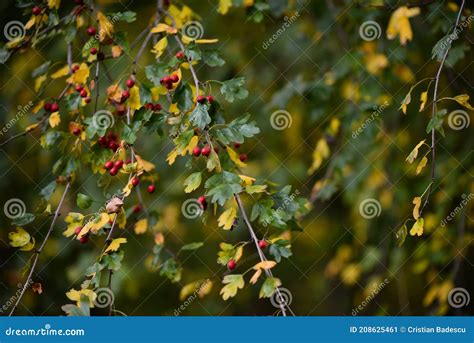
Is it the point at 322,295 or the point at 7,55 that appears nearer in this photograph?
the point at 7,55

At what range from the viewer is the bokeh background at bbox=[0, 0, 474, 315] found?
276 cm

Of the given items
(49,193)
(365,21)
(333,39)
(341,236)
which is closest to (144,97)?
(49,193)

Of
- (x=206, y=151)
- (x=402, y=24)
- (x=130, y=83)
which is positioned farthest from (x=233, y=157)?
(x=402, y=24)

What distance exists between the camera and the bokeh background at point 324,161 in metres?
2.76

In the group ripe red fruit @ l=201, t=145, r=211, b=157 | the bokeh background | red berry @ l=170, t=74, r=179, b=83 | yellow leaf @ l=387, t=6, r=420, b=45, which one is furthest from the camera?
the bokeh background

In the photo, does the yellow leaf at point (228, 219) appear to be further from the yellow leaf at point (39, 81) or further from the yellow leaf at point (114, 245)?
the yellow leaf at point (39, 81)

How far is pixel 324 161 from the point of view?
3238mm

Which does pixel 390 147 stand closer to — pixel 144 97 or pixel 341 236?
pixel 341 236

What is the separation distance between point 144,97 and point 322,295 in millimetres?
2519

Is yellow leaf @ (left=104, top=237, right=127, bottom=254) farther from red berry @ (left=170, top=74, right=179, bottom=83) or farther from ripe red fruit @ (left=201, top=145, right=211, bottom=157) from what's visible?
red berry @ (left=170, top=74, right=179, bottom=83)

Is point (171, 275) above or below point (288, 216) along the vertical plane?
below

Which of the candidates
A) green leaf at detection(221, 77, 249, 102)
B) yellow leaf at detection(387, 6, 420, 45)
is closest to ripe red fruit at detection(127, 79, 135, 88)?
green leaf at detection(221, 77, 249, 102)

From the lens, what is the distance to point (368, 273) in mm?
3285

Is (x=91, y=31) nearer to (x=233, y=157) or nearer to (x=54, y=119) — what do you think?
(x=54, y=119)
